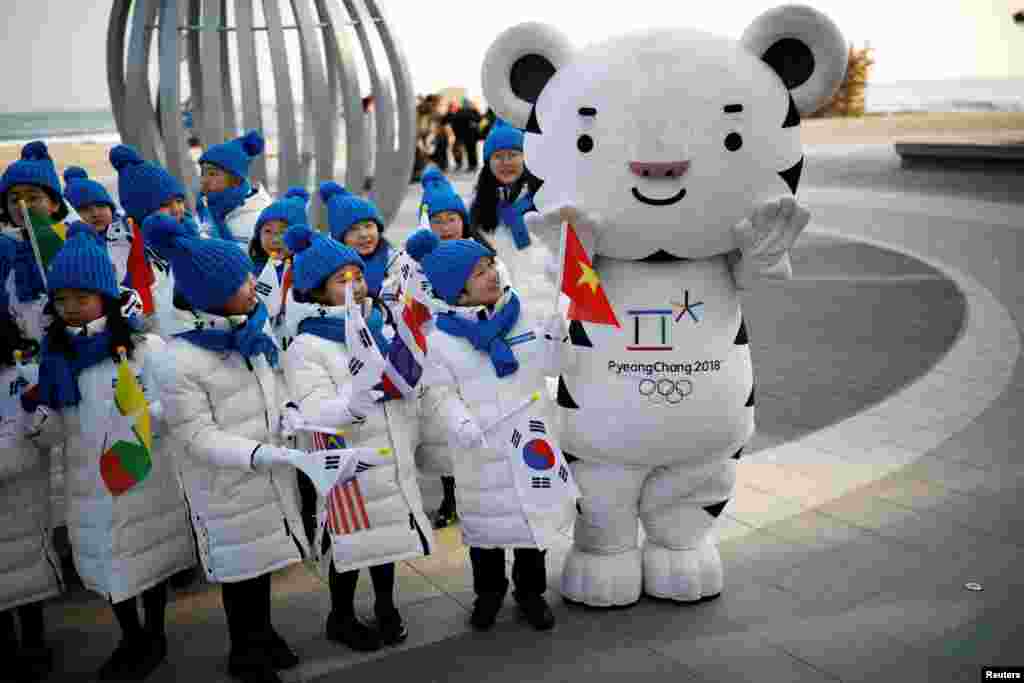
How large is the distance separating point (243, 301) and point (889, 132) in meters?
28.0

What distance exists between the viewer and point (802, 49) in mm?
4234

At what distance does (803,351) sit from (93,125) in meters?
13.0

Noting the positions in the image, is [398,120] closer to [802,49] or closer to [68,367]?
[802,49]

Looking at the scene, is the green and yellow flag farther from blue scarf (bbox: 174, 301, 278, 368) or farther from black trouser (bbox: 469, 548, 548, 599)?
black trouser (bbox: 469, 548, 548, 599)

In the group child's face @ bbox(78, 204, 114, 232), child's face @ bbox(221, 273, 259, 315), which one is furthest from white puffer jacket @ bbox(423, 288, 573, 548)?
child's face @ bbox(78, 204, 114, 232)

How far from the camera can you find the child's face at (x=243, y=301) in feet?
12.6

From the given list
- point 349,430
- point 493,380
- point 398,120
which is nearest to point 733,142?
point 493,380

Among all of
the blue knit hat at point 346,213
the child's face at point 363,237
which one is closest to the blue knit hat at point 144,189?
the blue knit hat at point 346,213

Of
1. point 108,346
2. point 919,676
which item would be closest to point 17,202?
point 108,346

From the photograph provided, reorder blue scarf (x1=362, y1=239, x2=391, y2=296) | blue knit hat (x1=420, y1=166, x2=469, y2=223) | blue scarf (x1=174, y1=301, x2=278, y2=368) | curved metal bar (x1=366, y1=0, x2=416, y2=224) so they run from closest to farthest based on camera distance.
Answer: blue scarf (x1=174, y1=301, x2=278, y2=368) → blue scarf (x1=362, y1=239, x2=391, y2=296) → blue knit hat (x1=420, y1=166, x2=469, y2=223) → curved metal bar (x1=366, y1=0, x2=416, y2=224)

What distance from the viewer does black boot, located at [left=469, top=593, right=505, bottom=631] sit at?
174 inches

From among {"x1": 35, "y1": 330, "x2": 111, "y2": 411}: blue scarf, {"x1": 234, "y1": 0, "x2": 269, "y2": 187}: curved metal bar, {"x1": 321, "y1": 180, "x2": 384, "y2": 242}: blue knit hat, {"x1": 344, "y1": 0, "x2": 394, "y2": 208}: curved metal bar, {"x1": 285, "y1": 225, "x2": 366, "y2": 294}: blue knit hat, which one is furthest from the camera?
{"x1": 344, "y1": 0, "x2": 394, "y2": 208}: curved metal bar

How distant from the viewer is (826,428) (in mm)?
6777

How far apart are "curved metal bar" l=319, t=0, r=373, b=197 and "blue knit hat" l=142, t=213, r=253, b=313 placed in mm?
5562
